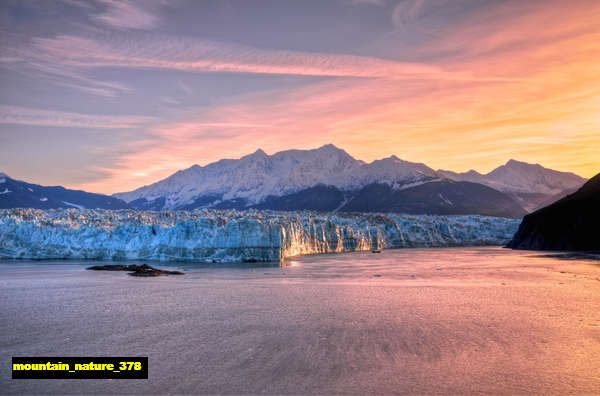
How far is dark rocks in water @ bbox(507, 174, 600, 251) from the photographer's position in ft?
204

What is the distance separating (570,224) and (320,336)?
2592 inches

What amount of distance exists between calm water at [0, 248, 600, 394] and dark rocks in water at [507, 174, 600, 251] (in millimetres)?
41703

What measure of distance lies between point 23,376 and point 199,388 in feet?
15.7

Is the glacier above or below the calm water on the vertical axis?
above

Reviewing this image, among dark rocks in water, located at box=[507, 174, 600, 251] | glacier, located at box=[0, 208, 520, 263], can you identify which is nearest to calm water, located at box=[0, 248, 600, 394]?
glacier, located at box=[0, 208, 520, 263]

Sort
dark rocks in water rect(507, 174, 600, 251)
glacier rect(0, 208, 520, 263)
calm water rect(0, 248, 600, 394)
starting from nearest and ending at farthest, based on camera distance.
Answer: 1. calm water rect(0, 248, 600, 394)
2. glacier rect(0, 208, 520, 263)
3. dark rocks in water rect(507, 174, 600, 251)

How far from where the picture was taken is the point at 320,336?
14797mm

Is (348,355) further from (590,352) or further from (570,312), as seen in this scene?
(570,312)

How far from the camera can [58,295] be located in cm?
2511

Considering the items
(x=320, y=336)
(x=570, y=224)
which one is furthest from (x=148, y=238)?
(x=570, y=224)

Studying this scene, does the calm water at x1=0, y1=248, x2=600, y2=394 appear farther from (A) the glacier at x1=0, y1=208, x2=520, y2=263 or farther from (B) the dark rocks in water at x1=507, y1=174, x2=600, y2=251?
(B) the dark rocks in water at x1=507, y1=174, x2=600, y2=251

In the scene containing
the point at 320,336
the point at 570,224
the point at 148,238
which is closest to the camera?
the point at 320,336

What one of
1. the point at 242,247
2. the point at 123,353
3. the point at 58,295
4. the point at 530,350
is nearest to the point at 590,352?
the point at 530,350

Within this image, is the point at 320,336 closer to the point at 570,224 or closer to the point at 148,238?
the point at 148,238
